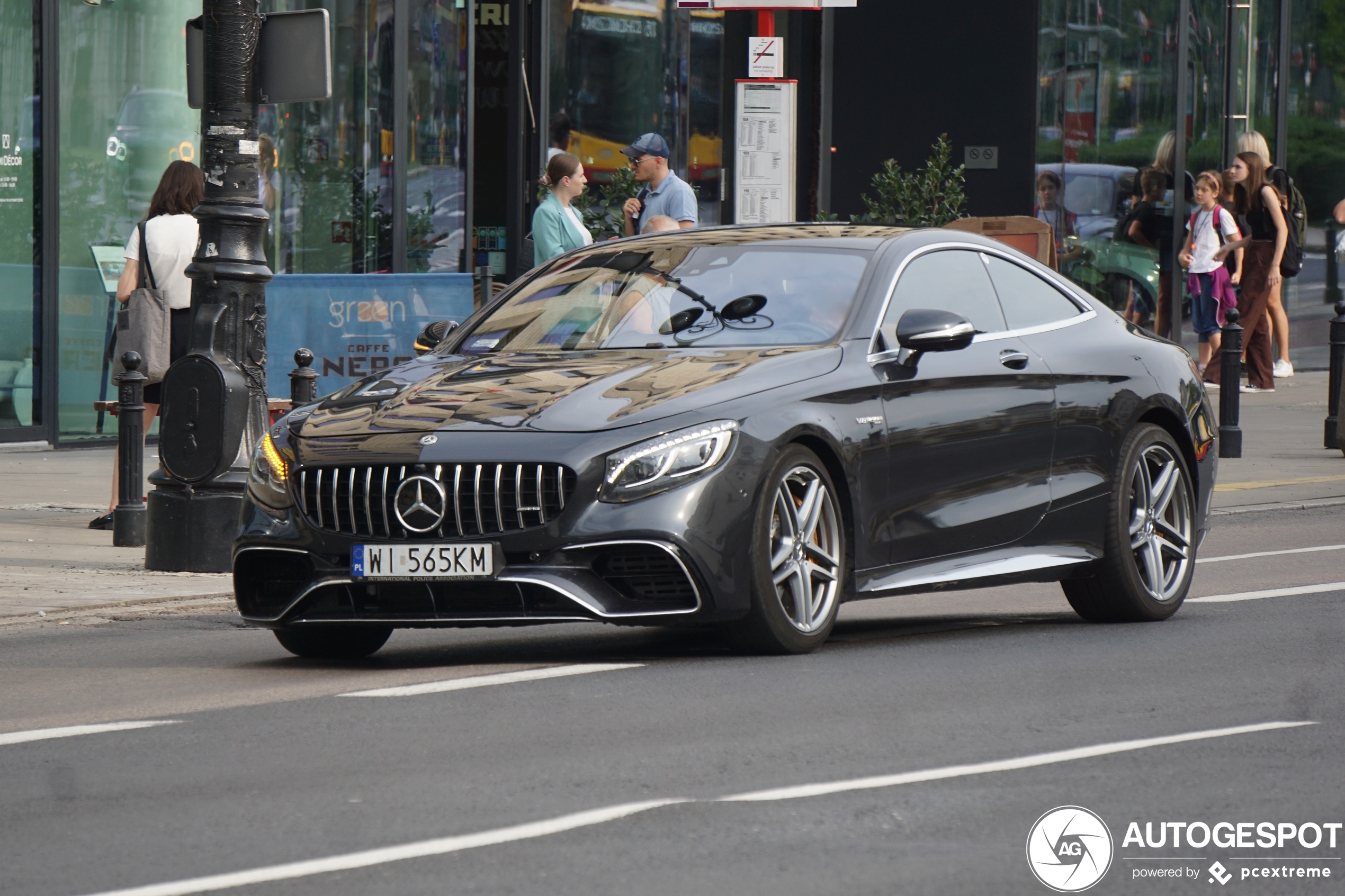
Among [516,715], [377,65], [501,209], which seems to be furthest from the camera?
[501,209]

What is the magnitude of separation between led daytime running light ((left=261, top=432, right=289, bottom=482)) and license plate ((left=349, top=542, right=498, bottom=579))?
1.42ft

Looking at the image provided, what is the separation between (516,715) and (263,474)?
164cm

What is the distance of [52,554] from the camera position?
37.4 feet

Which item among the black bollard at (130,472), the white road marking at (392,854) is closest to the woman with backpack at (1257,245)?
the black bollard at (130,472)

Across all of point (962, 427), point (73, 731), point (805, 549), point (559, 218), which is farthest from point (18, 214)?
point (73, 731)

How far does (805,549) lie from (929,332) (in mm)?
941

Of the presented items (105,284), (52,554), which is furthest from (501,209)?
(52,554)

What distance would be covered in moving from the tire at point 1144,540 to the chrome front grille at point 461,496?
2621mm

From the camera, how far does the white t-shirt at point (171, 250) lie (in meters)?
12.6

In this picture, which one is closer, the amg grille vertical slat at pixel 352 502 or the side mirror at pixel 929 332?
the amg grille vertical slat at pixel 352 502

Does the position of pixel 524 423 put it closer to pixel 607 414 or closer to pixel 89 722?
pixel 607 414

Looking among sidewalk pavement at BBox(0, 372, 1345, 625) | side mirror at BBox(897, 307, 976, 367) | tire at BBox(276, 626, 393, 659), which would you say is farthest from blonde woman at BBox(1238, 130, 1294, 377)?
tire at BBox(276, 626, 393, 659)

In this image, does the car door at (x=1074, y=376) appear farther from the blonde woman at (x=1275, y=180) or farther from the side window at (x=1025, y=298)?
the blonde woman at (x=1275, y=180)

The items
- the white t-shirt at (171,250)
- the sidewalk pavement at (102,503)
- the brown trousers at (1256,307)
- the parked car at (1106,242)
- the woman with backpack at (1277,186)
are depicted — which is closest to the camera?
the sidewalk pavement at (102,503)
